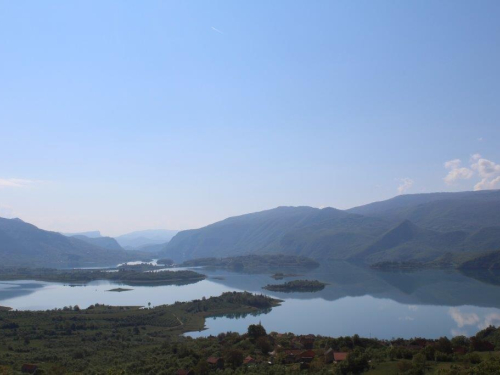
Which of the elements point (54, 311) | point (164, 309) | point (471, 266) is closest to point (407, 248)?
point (471, 266)

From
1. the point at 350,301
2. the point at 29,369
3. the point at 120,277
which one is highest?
the point at 120,277

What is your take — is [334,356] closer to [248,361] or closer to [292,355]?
[292,355]

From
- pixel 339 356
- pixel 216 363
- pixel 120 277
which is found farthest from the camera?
pixel 120 277

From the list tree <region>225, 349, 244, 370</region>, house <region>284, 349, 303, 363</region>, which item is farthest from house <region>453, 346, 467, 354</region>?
tree <region>225, 349, 244, 370</region>

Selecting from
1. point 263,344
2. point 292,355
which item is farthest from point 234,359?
point 263,344

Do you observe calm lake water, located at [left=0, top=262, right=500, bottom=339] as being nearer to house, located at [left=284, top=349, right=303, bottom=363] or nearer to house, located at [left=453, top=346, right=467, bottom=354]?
house, located at [left=284, top=349, right=303, bottom=363]

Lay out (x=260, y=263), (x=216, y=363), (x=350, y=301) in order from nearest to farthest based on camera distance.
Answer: (x=216, y=363), (x=350, y=301), (x=260, y=263)

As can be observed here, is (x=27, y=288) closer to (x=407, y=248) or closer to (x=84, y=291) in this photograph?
(x=84, y=291)
